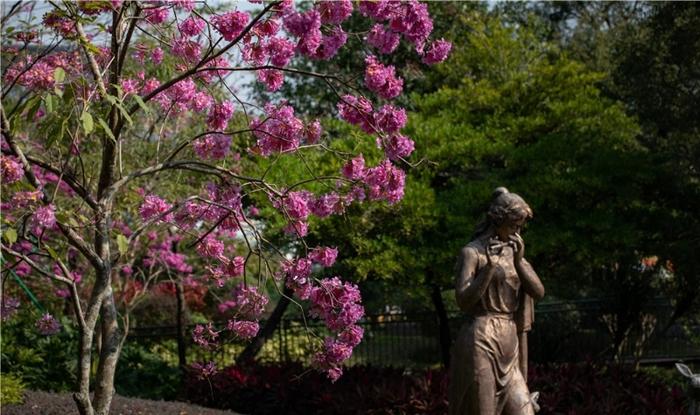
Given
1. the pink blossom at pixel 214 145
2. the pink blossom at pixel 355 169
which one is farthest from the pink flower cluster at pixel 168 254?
the pink blossom at pixel 355 169

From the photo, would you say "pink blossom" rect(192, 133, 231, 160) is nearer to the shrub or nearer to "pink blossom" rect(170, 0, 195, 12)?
"pink blossom" rect(170, 0, 195, 12)

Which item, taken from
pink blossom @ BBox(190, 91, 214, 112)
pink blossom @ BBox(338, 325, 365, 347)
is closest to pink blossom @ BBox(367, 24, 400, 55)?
pink blossom @ BBox(190, 91, 214, 112)

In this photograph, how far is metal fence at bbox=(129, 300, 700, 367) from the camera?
18578mm

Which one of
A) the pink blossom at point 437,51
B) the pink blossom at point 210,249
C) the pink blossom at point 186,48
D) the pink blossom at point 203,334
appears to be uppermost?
the pink blossom at point 186,48

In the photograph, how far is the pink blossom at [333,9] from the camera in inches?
191

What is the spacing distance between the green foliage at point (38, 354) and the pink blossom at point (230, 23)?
368 inches

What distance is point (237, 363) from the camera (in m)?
14.2

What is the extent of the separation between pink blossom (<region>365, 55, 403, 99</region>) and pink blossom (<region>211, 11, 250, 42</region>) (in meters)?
0.70

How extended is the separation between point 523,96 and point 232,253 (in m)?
5.08

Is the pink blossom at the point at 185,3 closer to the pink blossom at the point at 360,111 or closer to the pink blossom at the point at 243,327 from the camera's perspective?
the pink blossom at the point at 360,111

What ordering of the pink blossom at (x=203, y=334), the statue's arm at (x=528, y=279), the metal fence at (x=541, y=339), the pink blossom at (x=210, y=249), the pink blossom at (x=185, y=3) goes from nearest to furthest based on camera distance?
the pink blossom at (x=185, y=3) < the pink blossom at (x=203, y=334) < the pink blossom at (x=210, y=249) < the statue's arm at (x=528, y=279) < the metal fence at (x=541, y=339)

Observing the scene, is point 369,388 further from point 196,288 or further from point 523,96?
point 196,288

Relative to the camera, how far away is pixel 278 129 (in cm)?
555

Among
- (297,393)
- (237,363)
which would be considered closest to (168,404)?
(297,393)
